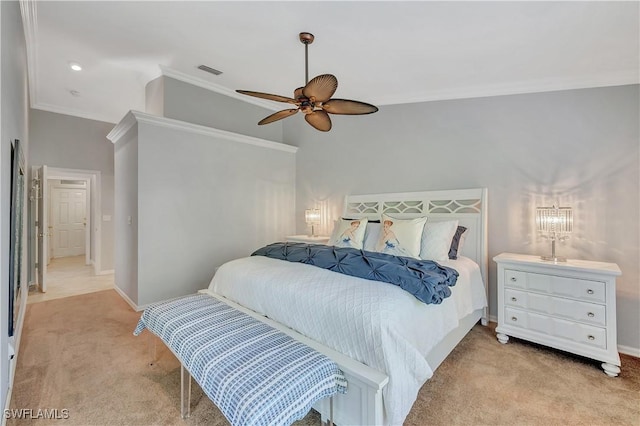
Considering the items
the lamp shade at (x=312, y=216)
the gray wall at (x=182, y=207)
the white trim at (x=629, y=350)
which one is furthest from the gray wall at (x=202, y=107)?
the white trim at (x=629, y=350)

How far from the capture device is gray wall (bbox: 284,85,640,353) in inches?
103

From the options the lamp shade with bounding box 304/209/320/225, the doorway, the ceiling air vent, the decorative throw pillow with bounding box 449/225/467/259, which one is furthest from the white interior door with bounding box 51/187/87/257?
the decorative throw pillow with bounding box 449/225/467/259

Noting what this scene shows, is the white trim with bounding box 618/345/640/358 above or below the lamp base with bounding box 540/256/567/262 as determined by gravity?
below

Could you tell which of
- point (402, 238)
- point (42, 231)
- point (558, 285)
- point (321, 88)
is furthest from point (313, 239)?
point (42, 231)

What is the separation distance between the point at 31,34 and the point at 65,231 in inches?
256

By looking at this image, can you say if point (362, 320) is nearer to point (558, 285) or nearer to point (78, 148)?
point (558, 285)

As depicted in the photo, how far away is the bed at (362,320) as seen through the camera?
1528 millimetres

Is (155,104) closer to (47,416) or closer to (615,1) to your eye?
(47,416)

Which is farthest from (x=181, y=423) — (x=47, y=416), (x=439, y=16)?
(x=439, y=16)

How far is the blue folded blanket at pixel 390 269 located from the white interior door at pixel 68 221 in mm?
7889

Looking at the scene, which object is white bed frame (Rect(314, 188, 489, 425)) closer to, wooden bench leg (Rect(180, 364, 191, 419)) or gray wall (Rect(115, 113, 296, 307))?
wooden bench leg (Rect(180, 364, 191, 419))

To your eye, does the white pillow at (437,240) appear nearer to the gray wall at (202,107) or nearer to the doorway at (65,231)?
the gray wall at (202,107)

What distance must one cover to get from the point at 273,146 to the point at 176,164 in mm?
1614

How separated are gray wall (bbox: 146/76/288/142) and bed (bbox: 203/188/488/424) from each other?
2.47 m
